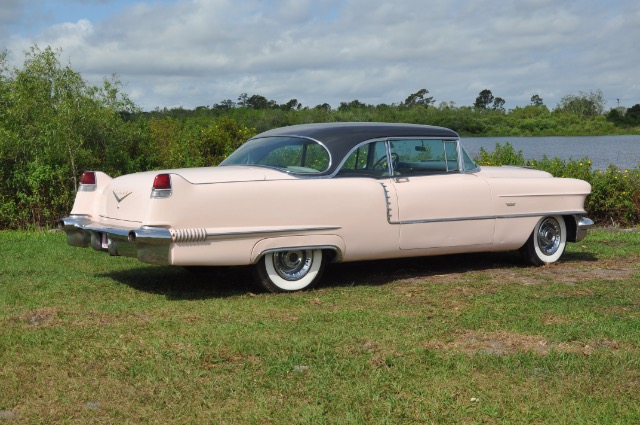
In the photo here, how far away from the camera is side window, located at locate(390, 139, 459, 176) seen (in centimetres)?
844

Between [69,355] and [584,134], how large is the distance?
31382 millimetres

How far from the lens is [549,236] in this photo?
31.1 ft

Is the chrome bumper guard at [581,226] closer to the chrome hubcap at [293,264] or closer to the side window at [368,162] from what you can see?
the side window at [368,162]

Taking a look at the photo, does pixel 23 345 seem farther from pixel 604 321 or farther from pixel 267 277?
pixel 604 321

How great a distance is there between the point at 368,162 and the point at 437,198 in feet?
2.46

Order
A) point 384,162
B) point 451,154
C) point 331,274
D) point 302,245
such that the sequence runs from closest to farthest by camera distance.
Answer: point 302,245 < point 384,162 < point 331,274 < point 451,154

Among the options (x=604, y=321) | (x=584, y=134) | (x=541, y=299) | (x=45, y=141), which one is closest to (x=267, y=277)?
(x=541, y=299)

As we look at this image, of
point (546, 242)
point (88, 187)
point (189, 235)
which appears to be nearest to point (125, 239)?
point (189, 235)

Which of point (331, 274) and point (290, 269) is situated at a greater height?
point (290, 269)

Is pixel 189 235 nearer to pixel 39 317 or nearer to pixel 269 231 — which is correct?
pixel 269 231

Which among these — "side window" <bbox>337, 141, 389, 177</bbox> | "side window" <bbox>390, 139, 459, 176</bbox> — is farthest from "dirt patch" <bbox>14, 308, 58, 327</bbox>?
"side window" <bbox>390, 139, 459, 176</bbox>

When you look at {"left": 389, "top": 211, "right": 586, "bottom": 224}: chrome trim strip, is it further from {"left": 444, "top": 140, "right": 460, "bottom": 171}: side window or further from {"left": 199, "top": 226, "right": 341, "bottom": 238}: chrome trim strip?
{"left": 199, "top": 226, "right": 341, "bottom": 238}: chrome trim strip

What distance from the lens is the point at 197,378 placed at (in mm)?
4965

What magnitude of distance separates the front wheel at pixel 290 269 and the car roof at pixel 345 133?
0.79m
